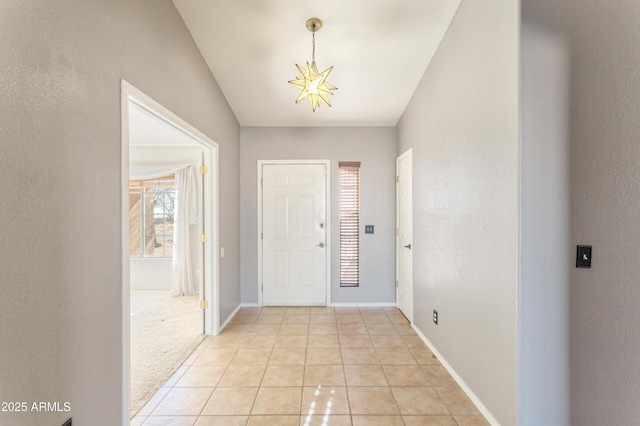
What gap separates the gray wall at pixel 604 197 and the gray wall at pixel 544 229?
0.05 meters

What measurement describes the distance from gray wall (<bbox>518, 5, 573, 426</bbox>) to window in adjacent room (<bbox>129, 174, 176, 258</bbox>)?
16.7 ft

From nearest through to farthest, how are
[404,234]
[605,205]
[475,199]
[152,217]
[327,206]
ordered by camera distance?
[605,205]
[475,199]
[404,234]
[327,206]
[152,217]

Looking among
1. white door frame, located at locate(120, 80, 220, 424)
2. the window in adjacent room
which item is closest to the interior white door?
white door frame, located at locate(120, 80, 220, 424)

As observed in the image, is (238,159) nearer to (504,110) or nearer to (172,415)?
(172,415)

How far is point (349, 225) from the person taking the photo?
4078 millimetres

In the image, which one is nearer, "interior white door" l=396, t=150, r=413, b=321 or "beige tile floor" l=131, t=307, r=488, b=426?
"beige tile floor" l=131, t=307, r=488, b=426

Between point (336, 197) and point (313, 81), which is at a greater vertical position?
point (313, 81)

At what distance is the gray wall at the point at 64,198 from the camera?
3.41 feet

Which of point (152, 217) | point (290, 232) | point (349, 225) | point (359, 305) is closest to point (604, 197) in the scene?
point (349, 225)

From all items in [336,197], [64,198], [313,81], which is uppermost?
[313,81]

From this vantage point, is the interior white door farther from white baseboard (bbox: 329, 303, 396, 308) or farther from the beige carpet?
the beige carpet

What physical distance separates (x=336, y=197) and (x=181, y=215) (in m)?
2.74

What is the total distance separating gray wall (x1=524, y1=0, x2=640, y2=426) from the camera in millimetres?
1466

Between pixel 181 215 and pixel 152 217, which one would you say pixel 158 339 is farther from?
pixel 152 217
